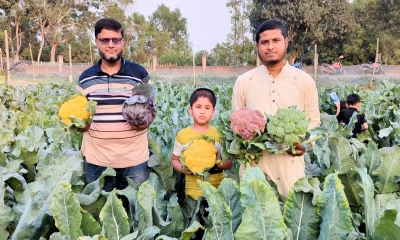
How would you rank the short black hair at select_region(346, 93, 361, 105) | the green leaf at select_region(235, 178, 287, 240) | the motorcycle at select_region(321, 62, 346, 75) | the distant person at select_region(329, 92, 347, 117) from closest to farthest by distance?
the green leaf at select_region(235, 178, 287, 240) → the short black hair at select_region(346, 93, 361, 105) → the distant person at select_region(329, 92, 347, 117) → the motorcycle at select_region(321, 62, 346, 75)

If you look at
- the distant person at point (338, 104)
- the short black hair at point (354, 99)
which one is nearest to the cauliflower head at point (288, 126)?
the short black hair at point (354, 99)

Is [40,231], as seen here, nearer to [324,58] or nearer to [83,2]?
[324,58]

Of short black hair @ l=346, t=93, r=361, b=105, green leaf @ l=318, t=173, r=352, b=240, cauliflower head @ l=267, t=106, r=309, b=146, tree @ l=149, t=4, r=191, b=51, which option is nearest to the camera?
green leaf @ l=318, t=173, r=352, b=240

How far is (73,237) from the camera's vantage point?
169 cm

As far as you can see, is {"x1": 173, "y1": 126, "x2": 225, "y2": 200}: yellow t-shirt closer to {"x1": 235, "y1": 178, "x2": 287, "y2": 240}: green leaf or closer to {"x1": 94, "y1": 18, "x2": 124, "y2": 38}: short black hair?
{"x1": 94, "y1": 18, "x2": 124, "y2": 38}: short black hair

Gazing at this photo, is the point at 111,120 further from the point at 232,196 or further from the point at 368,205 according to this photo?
the point at 368,205

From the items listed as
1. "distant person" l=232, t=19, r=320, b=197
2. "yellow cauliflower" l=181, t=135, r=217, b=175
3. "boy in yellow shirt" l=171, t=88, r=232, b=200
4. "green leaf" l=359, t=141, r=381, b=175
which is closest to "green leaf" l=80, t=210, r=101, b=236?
"yellow cauliflower" l=181, t=135, r=217, b=175

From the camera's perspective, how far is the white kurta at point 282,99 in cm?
244

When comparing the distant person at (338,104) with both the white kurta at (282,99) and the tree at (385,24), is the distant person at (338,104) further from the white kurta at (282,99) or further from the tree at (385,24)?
the tree at (385,24)

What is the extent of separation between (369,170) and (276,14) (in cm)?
3015

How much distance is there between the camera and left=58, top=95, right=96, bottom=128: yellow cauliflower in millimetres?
2441

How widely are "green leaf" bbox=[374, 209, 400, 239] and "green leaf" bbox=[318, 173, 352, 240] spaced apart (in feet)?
0.42

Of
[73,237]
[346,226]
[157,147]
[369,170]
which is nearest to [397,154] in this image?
[369,170]

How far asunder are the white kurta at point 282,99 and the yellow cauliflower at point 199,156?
0.32 meters
